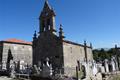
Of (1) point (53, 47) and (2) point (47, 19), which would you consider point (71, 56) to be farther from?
(2) point (47, 19)

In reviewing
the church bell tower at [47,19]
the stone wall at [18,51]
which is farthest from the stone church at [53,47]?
the stone wall at [18,51]

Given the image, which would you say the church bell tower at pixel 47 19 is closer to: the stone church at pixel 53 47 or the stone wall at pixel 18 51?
the stone church at pixel 53 47

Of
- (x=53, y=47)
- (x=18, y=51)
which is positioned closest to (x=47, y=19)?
(x=53, y=47)

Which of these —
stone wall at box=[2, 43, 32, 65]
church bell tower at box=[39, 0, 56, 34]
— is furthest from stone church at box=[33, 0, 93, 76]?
stone wall at box=[2, 43, 32, 65]

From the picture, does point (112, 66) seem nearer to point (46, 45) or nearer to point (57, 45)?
point (57, 45)

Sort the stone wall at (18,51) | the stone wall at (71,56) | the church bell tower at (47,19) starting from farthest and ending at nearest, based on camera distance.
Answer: the stone wall at (18,51) < the church bell tower at (47,19) < the stone wall at (71,56)

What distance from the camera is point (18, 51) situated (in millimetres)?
44250

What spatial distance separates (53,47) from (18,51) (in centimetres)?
1944

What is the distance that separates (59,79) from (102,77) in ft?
22.2

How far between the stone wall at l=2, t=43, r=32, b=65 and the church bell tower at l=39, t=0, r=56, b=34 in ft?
53.3

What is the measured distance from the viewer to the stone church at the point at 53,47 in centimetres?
2619

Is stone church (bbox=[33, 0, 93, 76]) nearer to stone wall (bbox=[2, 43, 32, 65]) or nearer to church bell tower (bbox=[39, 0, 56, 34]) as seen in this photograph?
church bell tower (bbox=[39, 0, 56, 34])

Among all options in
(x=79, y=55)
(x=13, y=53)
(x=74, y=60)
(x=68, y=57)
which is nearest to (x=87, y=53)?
(x=79, y=55)

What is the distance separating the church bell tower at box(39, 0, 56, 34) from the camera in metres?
28.5
